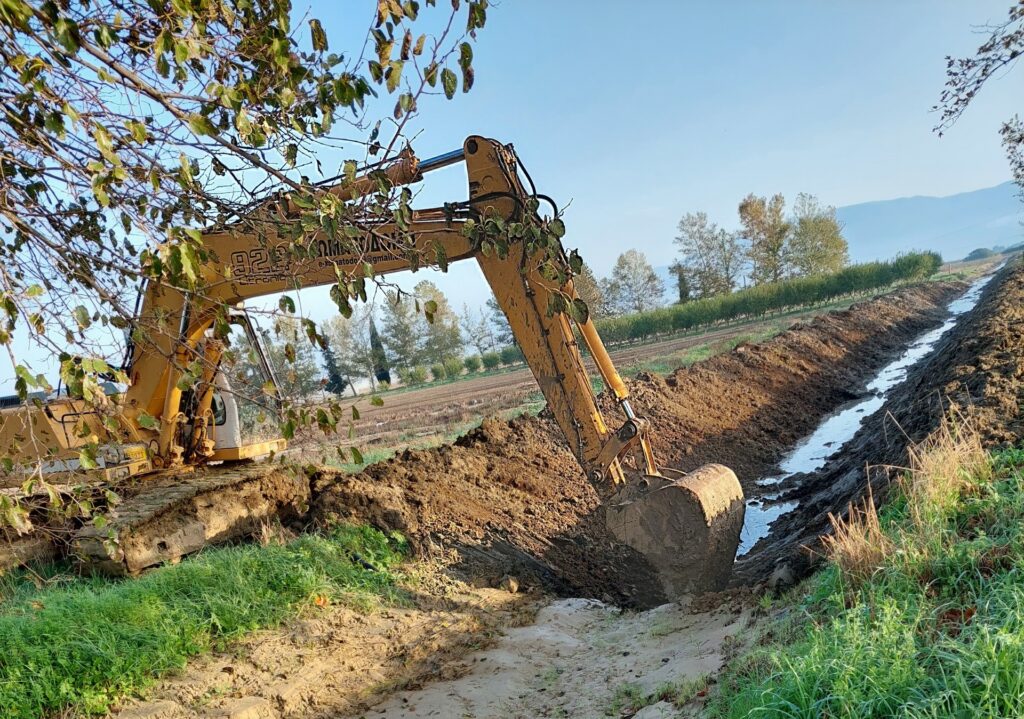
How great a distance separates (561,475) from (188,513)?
4.91 meters

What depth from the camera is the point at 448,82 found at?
2412 mm

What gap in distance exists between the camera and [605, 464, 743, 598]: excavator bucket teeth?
572cm

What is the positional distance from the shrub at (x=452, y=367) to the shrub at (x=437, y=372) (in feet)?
1.30

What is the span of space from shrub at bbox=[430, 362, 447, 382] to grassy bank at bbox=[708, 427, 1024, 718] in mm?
48173

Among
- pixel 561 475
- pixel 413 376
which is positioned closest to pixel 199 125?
pixel 561 475

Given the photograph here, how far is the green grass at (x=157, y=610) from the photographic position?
169 inches

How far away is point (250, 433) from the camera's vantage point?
29.1 ft

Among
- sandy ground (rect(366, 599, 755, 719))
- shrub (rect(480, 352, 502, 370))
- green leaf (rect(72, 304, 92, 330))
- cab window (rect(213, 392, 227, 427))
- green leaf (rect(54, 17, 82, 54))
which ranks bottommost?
sandy ground (rect(366, 599, 755, 719))

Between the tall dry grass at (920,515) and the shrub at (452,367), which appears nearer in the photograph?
the tall dry grass at (920,515)

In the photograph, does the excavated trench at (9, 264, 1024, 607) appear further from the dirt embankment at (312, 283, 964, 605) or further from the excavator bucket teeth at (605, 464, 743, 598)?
the excavator bucket teeth at (605, 464, 743, 598)

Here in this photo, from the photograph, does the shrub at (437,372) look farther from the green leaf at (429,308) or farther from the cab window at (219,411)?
the green leaf at (429,308)

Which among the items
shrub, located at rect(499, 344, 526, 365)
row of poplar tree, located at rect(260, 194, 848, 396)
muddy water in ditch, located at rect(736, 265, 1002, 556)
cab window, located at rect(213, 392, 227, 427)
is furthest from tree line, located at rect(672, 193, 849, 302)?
cab window, located at rect(213, 392, 227, 427)

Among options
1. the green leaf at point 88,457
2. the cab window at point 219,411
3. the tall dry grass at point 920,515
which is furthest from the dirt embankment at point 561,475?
the green leaf at point 88,457

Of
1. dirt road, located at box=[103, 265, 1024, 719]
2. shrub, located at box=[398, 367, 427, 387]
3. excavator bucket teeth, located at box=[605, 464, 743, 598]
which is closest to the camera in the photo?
dirt road, located at box=[103, 265, 1024, 719]
